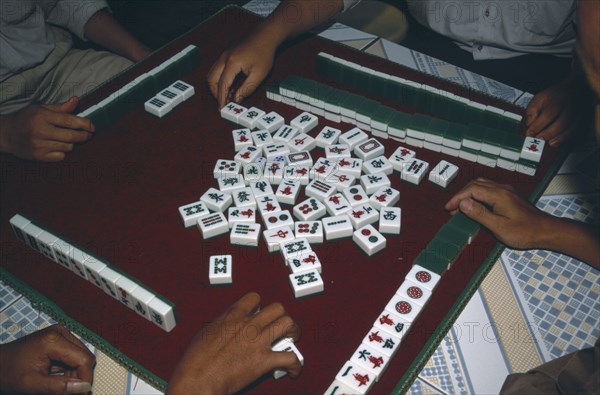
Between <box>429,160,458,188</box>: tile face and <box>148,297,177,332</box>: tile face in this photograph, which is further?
<box>429,160,458,188</box>: tile face

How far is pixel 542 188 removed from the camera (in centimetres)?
185

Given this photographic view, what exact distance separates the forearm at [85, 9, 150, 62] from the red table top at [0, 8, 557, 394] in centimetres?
71

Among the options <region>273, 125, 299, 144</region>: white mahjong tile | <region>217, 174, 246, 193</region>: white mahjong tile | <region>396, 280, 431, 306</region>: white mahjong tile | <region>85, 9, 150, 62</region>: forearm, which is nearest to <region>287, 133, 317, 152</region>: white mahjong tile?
<region>273, 125, 299, 144</region>: white mahjong tile

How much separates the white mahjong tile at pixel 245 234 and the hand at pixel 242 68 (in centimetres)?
63

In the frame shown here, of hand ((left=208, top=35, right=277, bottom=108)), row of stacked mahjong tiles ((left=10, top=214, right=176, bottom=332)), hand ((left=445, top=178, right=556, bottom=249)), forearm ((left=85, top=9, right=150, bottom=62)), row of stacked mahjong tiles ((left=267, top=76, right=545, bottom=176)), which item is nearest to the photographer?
row of stacked mahjong tiles ((left=10, top=214, right=176, bottom=332))

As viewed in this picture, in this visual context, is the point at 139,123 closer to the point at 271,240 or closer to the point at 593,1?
the point at 271,240

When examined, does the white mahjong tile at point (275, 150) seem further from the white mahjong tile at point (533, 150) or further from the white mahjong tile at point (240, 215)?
the white mahjong tile at point (533, 150)

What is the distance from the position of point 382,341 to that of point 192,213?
0.71m

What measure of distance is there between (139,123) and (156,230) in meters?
0.55

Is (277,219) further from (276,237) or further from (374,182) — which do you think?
(374,182)

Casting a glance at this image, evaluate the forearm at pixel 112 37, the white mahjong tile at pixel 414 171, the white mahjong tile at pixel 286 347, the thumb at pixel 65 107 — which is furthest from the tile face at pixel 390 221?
the forearm at pixel 112 37

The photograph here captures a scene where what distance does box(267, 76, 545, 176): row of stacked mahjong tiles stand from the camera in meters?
1.89

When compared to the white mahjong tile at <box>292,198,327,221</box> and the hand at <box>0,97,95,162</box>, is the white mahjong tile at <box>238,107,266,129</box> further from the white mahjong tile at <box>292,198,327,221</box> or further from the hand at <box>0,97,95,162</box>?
the hand at <box>0,97,95,162</box>

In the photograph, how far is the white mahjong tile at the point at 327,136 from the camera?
1967mm
